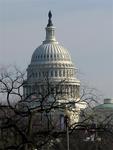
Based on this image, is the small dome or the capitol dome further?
the small dome

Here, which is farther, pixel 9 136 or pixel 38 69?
pixel 38 69

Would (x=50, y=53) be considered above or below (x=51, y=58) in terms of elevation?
above

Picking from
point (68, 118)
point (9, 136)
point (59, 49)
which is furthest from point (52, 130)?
point (59, 49)

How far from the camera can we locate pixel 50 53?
158750 mm

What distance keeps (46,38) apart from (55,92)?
14181 centimetres

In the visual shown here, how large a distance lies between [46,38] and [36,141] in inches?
5619

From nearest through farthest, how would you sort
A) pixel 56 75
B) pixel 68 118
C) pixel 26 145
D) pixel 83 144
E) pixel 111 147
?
pixel 26 145
pixel 68 118
pixel 111 147
pixel 83 144
pixel 56 75

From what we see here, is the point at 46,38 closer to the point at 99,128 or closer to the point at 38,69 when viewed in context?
the point at 38,69

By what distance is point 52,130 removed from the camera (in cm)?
2425

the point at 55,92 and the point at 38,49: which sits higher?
the point at 38,49

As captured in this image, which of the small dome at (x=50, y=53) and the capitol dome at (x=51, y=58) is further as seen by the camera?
the small dome at (x=50, y=53)

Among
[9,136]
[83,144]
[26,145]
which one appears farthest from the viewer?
[83,144]

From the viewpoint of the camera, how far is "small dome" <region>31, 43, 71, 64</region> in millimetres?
156625

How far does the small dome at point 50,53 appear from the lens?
15662 centimetres
